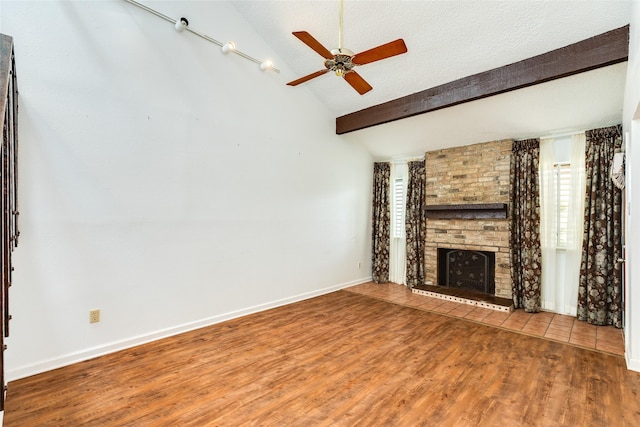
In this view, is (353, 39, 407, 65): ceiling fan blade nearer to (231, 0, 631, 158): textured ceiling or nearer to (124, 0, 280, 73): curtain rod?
(231, 0, 631, 158): textured ceiling

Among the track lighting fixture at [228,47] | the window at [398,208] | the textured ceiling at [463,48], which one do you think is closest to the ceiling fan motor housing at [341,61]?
the textured ceiling at [463,48]

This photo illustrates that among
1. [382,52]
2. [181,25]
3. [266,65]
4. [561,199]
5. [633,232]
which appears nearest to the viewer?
[382,52]

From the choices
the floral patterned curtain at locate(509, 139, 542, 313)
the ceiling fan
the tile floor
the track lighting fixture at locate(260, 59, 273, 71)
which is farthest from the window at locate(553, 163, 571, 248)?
the track lighting fixture at locate(260, 59, 273, 71)

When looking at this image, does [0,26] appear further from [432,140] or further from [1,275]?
[432,140]

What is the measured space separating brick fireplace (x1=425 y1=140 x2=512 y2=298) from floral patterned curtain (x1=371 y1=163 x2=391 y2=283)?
2.52ft

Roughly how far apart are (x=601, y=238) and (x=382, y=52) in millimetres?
3568

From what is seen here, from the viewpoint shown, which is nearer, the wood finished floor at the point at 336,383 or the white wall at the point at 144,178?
the wood finished floor at the point at 336,383

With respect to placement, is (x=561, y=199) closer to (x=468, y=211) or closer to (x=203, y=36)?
(x=468, y=211)

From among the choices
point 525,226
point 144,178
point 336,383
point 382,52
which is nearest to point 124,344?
point 144,178

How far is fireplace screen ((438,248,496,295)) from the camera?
486 centimetres

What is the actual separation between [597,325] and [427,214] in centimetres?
257

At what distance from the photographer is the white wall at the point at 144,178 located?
263 centimetres

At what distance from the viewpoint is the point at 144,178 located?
10.4 feet

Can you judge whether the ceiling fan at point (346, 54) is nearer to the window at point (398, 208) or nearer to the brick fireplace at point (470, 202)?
the brick fireplace at point (470, 202)
